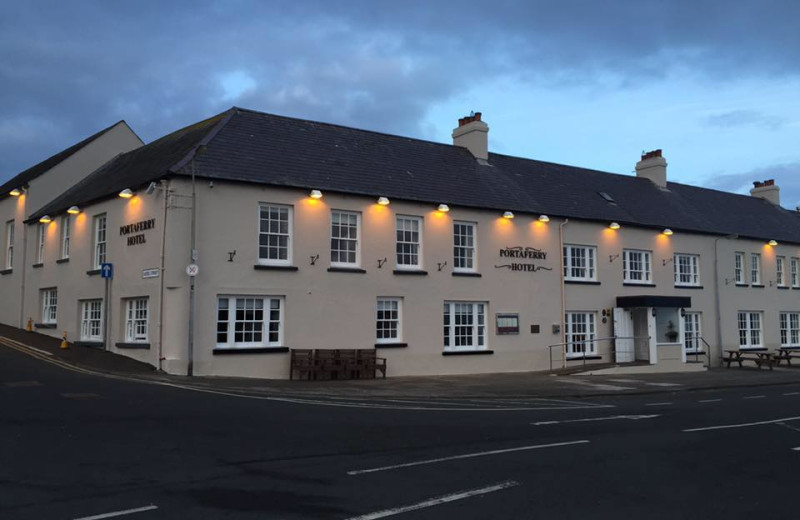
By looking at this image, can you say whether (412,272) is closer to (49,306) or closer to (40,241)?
(49,306)

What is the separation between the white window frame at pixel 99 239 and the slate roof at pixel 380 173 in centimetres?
76

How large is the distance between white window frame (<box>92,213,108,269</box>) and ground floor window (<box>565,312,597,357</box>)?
17.4 metres

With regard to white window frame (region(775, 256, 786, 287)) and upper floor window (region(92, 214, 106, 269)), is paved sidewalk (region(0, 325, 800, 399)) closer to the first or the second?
upper floor window (region(92, 214, 106, 269))

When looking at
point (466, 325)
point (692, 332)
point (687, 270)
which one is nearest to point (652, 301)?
point (692, 332)

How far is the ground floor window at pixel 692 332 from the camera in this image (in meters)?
32.9

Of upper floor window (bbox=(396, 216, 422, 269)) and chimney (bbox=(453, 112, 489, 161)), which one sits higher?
chimney (bbox=(453, 112, 489, 161))

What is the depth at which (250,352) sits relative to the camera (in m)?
21.1

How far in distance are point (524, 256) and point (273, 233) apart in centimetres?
1012

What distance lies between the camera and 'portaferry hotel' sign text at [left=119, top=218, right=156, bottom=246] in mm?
21594

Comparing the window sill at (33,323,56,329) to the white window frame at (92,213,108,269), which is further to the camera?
the window sill at (33,323,56,329)

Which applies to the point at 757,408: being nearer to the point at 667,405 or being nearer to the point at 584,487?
the point at 667,405

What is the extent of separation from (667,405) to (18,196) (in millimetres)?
27655

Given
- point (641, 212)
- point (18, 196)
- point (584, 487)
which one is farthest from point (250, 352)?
point (641, 212)

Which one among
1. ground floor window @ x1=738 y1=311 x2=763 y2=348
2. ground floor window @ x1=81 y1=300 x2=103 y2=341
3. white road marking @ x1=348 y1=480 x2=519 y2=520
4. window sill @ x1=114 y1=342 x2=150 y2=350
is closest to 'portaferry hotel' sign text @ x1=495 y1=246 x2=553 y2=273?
window sill @ x1=114 y1=342 x2=150 y2=350
